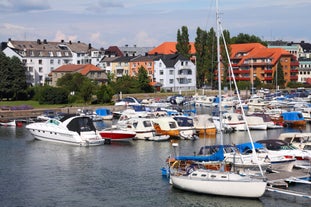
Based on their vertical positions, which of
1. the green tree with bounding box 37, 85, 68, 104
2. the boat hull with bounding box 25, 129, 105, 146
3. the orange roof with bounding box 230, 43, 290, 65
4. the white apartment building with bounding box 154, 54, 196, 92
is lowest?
the boat hull with bounding box 25, 129, 105, 146

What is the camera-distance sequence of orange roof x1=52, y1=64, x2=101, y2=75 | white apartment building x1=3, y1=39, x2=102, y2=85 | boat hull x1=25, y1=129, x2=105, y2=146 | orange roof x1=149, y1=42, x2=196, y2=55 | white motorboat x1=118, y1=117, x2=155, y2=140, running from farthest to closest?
orange roof x1=149, y1=42, x2=196, y2=55 < white apartment building x1=3, y1=39, x2=102, y2=85 < orange roof x1=52, y1=64, x2=101, y2=75 < white motorboat x1=118, y1=117, x2=155, y2=140 < boat hull x1=25, y1=129, x2=105, y2=146

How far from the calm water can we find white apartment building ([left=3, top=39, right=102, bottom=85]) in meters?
73.6

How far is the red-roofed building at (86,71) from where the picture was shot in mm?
111363

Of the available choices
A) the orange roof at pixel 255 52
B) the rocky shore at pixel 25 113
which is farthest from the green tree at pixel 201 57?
the rocky shore at pixel 25 113

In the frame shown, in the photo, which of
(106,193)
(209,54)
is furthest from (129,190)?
(209,54)

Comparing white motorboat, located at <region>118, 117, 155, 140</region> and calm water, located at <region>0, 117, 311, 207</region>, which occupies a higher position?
white motorboat, located at <region>118, 117, 155, 140</region>

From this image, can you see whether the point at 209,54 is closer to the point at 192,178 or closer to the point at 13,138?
the point at 13,138

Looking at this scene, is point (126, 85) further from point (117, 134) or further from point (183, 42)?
point (117, 134)

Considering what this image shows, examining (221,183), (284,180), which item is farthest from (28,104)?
(221,183)

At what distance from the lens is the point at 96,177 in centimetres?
3425

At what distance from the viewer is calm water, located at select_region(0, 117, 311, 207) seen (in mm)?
28312

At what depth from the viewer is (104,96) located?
86500mm

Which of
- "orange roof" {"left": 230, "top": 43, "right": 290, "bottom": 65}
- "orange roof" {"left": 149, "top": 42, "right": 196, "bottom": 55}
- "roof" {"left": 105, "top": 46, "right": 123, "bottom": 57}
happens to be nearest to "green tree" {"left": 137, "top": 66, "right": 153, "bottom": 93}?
"orange roof" {"left": 230, "top": 43, "right": 290, "bottom": 65}

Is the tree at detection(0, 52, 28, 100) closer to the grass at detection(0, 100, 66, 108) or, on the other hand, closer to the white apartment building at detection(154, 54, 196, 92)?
the grass at detection(0, 100, 66, 108)
